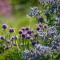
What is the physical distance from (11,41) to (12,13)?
16.7ft

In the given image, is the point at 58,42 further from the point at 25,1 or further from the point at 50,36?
the point at 25,1

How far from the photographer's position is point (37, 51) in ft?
10.1

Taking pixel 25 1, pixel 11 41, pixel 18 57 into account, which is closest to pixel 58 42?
pixel 18 57

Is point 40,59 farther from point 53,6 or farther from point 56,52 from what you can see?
point 53,6

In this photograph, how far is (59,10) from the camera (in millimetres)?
3775

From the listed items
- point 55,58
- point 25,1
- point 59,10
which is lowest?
point 25,1

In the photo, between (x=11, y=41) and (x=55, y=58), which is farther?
(x=11, y=41)

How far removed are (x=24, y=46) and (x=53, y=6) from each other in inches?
41.0

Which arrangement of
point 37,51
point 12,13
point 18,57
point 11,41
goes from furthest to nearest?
1. point 12,13
2. point 11,41
3. point 18,57
4. point 37,51

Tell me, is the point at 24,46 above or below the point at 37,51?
below

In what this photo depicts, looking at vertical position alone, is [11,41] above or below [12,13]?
above

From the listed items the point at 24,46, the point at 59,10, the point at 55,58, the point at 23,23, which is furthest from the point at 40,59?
the point at 23,23

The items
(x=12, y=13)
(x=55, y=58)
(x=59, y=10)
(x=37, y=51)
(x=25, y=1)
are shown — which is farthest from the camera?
(x=25, y=1)

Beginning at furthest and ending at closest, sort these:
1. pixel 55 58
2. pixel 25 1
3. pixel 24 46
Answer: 1. pixel 25 1
2. pixel 24 46
3. pixel 55 58
